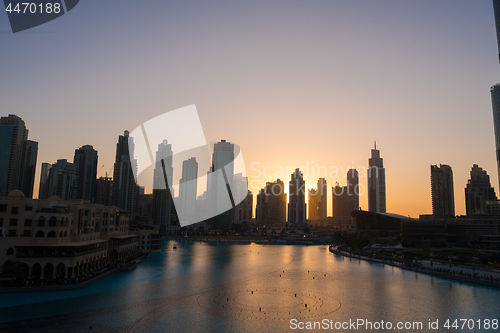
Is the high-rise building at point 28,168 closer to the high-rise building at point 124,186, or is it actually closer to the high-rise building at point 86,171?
the high-rise building at point 86,171

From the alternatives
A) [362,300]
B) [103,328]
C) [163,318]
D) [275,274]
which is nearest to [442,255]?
[275,274]

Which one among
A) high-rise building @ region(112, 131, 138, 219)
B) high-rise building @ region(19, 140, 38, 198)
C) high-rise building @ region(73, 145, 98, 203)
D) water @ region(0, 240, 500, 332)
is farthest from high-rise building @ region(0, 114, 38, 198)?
water @ region(0, 240, 500, 332)

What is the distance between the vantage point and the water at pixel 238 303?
25156mm

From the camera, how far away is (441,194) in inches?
7549

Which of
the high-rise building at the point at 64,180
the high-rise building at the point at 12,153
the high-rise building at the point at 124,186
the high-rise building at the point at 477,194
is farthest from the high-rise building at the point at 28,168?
the high-rise building at the point at 477,194

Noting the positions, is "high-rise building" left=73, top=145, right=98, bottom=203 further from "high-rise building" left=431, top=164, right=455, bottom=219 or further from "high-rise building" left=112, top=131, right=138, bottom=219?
"high-rise building" left=431, top=164, right=455, bottom=219

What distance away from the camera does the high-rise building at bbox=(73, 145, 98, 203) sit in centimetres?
17775

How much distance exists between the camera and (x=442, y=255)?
66750 millimetres

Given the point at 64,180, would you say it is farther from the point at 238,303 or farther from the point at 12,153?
the point at 238,303

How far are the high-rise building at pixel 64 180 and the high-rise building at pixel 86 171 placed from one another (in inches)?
503

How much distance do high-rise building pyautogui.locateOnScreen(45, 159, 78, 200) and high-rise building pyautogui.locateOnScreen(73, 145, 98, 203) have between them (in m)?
12.8

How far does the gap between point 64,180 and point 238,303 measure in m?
153

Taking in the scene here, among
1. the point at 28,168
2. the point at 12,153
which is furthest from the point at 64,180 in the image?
the point at 12,153

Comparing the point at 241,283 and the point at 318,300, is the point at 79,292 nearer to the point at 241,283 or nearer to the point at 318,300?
the point at 241,283
